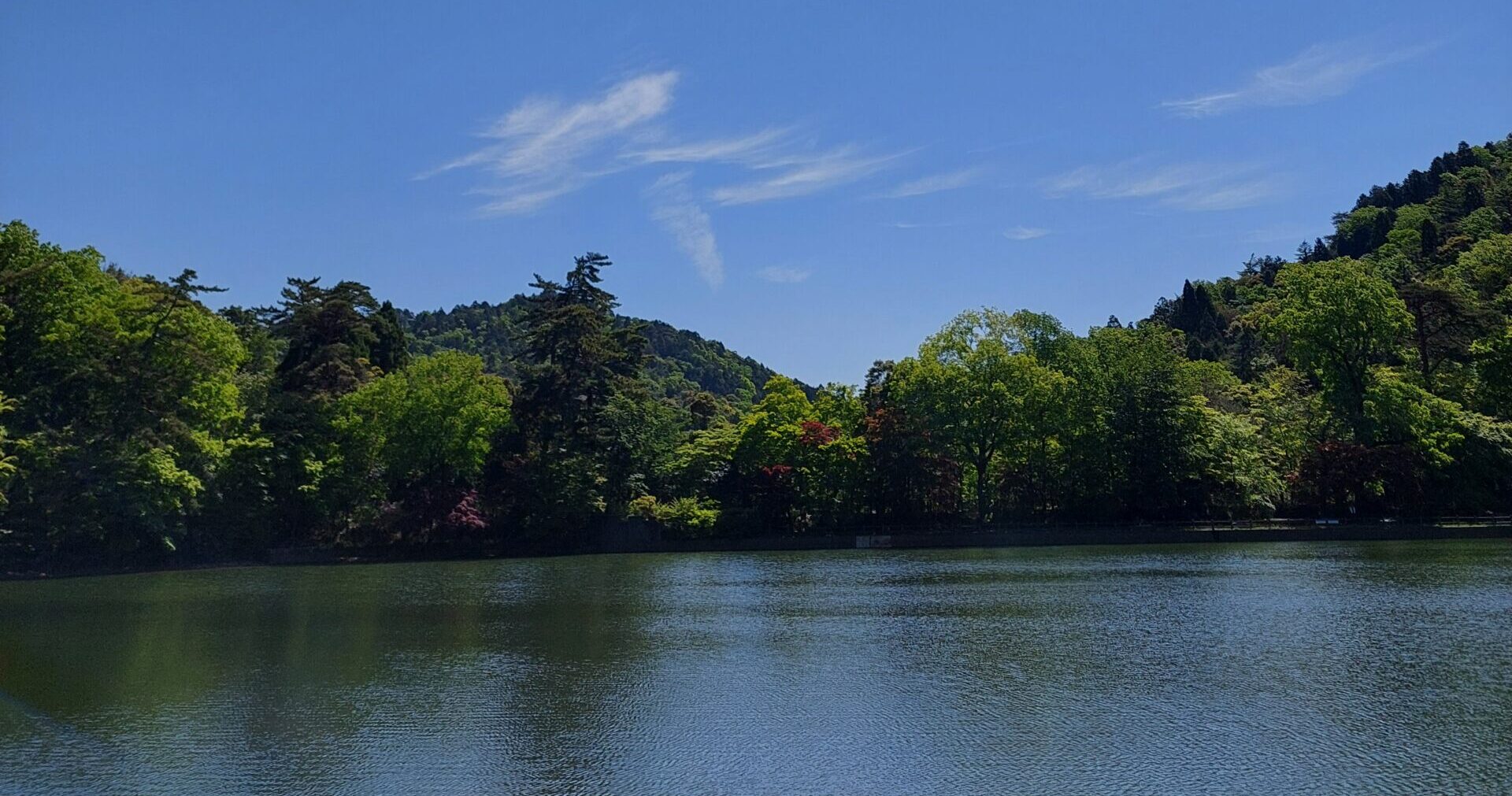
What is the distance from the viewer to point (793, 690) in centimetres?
1684

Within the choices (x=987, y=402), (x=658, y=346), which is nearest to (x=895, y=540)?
(x=987, y=402)

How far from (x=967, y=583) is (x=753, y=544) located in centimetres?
2192

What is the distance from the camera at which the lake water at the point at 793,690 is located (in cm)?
1233

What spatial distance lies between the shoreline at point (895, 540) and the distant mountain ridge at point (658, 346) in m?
85.9

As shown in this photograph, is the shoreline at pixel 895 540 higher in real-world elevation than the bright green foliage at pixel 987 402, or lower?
lower

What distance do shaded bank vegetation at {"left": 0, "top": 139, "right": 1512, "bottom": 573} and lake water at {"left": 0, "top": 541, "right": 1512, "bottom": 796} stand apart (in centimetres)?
1580

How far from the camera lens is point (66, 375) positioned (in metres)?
43.4

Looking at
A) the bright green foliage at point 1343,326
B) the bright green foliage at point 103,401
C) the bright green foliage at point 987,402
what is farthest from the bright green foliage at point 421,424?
the bright green foliage at point 1343,326

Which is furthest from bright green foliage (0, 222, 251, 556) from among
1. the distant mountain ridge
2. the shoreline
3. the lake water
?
the distant mountain ridge

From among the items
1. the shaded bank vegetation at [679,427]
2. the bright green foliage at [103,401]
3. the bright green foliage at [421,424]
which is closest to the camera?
the bright green foliage at [103,401]

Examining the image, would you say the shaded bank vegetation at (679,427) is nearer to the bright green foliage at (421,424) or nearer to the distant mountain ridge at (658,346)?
the bright green foliage at (421,424)

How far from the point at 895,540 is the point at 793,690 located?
1414 inches

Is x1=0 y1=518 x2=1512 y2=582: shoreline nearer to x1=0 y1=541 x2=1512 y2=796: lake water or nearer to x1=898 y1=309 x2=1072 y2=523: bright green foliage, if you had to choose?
x1=898 y1=309 x2=1072 y2=523: bright green foliage

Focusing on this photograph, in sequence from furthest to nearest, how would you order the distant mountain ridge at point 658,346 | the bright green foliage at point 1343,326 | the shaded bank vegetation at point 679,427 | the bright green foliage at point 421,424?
the distant mountain ridge at point 658,346, the bright green foliage at point 421,424, the bright green foliage at point 1343,326, the shaded bank vegetation at point 679,427
